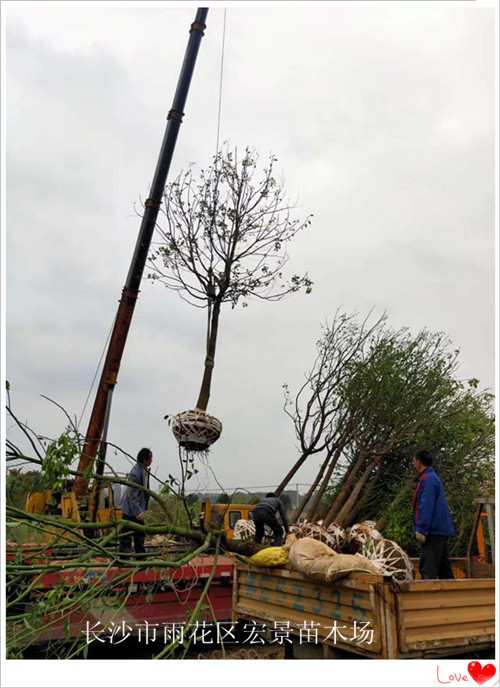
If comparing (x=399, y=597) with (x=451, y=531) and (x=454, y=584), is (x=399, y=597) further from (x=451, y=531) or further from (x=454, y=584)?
(x=451, y=531)

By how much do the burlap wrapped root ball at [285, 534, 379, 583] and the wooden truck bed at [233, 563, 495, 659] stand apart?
0.05 m


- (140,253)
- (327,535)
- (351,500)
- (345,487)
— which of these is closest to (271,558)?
(327,535)

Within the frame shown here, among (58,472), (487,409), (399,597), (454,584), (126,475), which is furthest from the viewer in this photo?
(487,409)

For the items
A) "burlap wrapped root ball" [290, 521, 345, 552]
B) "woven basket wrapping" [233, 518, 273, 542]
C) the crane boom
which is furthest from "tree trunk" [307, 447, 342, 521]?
the crane boom

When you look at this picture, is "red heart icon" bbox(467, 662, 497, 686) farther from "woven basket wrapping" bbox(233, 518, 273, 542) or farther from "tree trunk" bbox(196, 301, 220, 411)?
"tree trunk" bbox(196, 301, 220, 411)

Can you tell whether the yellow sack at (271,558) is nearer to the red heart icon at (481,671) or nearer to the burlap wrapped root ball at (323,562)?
the burlap wrapped root ball at (323,562)

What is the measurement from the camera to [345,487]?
25.4 feet

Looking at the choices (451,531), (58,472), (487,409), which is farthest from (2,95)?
(487,409)

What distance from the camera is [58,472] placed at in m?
3.95

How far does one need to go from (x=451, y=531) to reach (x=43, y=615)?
2.82 m

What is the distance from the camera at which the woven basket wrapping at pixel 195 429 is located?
6059mm

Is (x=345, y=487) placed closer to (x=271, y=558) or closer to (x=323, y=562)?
(x=271, y=558)

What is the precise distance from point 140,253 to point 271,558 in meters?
4.32

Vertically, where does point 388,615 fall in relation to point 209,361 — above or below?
below
